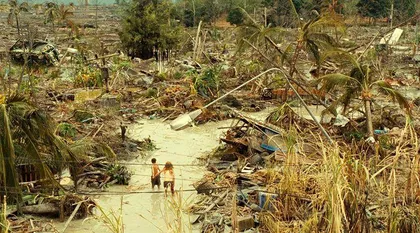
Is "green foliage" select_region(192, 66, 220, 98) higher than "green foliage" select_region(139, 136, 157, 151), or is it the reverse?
"green foliage" select_region(192, 66, 220, 98)

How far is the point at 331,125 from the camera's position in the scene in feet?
33.2

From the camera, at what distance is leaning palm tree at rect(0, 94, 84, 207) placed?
536 centimetres

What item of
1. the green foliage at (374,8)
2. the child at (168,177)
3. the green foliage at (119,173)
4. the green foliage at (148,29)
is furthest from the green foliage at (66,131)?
the green foliage at (374,8)

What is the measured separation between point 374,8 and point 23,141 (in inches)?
1385

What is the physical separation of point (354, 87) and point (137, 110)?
599 centimetres

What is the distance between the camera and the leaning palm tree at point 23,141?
5359 mm

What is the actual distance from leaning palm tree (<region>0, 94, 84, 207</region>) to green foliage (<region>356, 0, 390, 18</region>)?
34.0 metres

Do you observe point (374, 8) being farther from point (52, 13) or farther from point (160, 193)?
point (160, 193)

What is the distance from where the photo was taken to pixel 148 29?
20625 mm

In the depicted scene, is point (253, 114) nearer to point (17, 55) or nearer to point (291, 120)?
point (291, 120)

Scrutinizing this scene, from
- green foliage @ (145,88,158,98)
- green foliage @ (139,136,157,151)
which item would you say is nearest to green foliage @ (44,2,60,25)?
green foliage @ (145,88,158,98)

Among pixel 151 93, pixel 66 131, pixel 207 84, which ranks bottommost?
pixel 151 93

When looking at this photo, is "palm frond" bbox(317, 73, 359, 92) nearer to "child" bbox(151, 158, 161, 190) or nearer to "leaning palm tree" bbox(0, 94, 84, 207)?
"child" bbox(151, 158, 161, 190)

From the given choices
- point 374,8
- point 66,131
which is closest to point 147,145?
point 66,131
